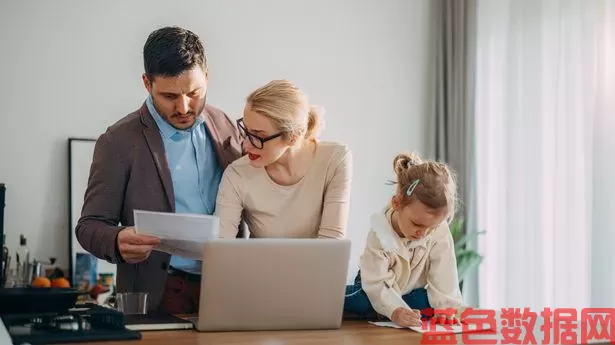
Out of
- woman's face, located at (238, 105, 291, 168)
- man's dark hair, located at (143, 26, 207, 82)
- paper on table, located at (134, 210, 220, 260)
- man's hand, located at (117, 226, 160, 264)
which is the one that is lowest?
man's hand, located at (117, 226, 160, 264)

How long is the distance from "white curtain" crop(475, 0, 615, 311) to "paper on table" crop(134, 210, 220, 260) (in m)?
3.08

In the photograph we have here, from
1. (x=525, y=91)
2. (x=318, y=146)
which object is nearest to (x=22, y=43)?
(x=318, y=146)

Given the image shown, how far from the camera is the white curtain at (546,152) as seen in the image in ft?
15.5

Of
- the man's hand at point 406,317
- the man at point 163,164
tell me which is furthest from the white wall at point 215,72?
the man's hand at point 406,317

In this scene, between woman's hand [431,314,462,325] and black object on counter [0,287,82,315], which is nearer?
black object on counter [0,287,82,315]

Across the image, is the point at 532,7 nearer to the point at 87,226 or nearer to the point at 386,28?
the point at 386,28

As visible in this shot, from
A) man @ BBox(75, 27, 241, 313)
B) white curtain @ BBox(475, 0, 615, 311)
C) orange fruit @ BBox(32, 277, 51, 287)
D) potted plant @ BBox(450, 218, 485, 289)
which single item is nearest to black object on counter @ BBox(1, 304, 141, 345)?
man @ BBox(75, 27, 241, 313)

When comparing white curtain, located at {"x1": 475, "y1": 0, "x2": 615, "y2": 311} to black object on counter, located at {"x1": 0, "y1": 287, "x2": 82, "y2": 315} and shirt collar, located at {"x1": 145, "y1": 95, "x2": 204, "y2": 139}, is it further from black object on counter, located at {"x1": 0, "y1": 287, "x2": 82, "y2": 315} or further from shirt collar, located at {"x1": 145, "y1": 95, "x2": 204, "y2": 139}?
black object on counter, located at {"x1": 0, "y1": 287, "x2": 82, "y2": 315}

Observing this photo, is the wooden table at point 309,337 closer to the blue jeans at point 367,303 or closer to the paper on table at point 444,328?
the paper on table at point 444,328

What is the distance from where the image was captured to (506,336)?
2.23 metres

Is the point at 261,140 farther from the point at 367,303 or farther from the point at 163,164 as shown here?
the point at 367,303

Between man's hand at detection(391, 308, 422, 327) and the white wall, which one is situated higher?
the white wall

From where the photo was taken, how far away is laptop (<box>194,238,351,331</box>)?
86.8 inches

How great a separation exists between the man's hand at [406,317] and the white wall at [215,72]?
2.80m
